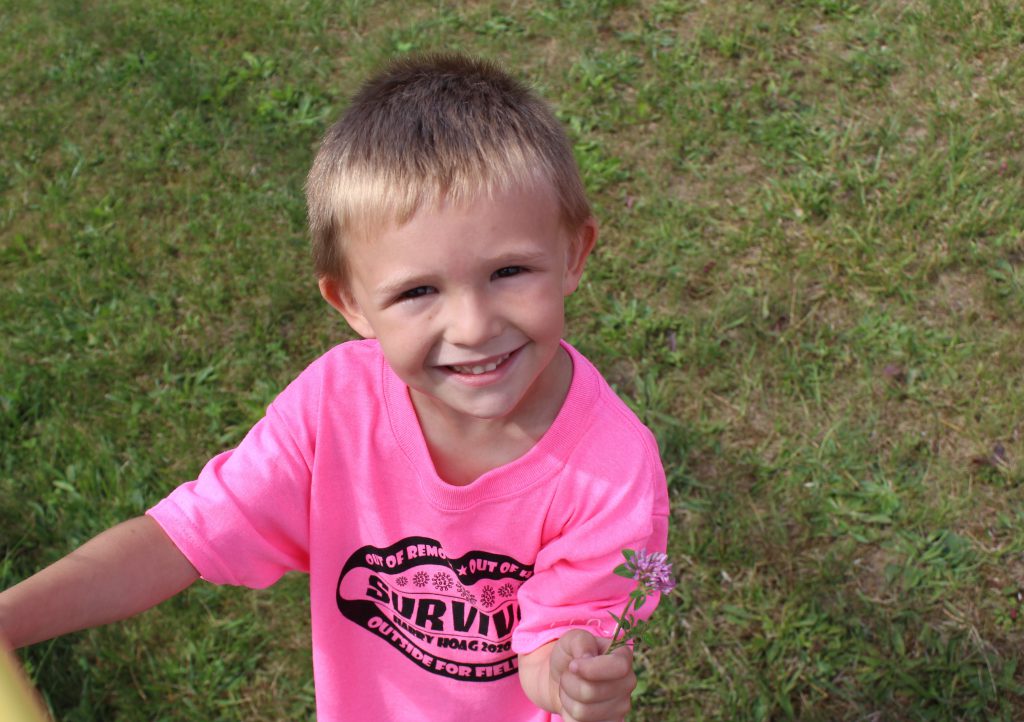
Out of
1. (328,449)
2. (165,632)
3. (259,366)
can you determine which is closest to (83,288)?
(259,366)

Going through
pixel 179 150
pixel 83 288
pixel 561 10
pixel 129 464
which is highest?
pixel 561 10

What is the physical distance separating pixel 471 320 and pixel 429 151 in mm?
283

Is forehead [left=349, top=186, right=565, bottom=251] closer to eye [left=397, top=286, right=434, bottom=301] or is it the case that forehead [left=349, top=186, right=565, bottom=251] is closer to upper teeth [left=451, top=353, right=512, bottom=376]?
eye [left=397, top=286, right=434, bottom=301]

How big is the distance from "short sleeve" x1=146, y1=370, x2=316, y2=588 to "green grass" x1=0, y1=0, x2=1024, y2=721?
129 cm

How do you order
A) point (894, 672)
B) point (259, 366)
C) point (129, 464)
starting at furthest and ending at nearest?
point (259, 366) → point (129, 464) → point (894, 672)

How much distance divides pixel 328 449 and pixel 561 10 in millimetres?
3254

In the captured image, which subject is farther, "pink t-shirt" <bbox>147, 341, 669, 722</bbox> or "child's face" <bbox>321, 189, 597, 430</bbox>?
"pink t-shirt" <bbox>147, 341, 669, 722</bbox>

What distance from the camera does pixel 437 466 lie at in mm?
1913

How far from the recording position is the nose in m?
1.59

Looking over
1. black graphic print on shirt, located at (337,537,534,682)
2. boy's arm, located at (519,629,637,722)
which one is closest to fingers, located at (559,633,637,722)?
boy's arm, located at (519,629,637,722)

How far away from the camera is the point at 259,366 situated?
3.66 metres

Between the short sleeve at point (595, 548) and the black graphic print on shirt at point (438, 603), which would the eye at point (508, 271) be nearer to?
the short sleeve at point (595, 548)

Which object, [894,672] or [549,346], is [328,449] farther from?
[894,672]

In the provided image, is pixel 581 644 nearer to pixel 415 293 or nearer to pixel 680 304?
pixel 415 293
